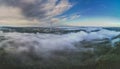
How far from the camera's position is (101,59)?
2.31m

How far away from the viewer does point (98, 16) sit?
2.37 meters

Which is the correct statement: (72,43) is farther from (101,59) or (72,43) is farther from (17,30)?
(17,30)

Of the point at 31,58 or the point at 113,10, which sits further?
the point at 113,10

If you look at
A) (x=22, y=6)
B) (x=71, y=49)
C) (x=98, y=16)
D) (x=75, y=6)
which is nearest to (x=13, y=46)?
(x=22, y=6)

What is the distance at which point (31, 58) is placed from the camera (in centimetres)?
224

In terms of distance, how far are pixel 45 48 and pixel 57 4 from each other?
1.33ft

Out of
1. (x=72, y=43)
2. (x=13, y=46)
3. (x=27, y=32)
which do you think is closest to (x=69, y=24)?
(x=72, y=43)

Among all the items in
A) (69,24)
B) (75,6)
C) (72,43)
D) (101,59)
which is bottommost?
(101,59)

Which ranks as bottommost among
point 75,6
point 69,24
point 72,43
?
point 72,43

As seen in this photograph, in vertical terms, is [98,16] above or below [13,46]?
above

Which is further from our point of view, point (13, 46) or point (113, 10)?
point (113, 10)

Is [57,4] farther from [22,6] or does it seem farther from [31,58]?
[31,58]

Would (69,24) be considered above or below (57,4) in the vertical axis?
below

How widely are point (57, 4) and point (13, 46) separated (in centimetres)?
54
